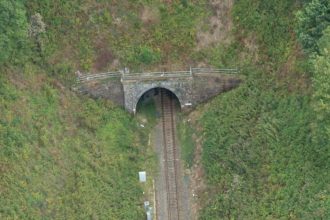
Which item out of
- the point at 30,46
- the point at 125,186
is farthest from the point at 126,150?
the point at 30,46

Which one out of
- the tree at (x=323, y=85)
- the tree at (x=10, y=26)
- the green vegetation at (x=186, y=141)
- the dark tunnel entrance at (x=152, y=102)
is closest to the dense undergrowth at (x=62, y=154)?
the dark tunnel entrance at (x=152, y=102)

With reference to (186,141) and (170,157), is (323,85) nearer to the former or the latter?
(186,141)

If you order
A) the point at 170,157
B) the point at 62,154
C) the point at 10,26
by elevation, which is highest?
the point at 10,26

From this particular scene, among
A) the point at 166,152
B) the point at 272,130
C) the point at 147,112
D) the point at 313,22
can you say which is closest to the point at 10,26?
the point at 147,112

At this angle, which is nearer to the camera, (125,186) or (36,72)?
(125,186)

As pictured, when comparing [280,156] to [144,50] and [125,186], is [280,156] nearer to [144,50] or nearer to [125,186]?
[125,186]

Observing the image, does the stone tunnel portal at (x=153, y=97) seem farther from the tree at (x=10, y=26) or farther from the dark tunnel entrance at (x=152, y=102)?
the tree at (x=10, y=26)
